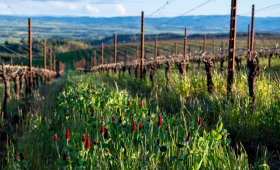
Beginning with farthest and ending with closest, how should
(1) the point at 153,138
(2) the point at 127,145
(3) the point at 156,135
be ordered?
(3) the point at 156,135, (1) the point at 153,138, (2) the point at 127,145

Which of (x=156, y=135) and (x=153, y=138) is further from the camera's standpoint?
(x=156, y=135)

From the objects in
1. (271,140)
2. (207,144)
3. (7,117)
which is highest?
(207,144)

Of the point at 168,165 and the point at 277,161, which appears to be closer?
the point at 168,165

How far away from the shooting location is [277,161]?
4.03 metres

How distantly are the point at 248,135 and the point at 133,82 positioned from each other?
30.4 ft

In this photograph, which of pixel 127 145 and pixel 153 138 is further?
pixel 153 138

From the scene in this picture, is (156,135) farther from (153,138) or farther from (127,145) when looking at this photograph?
(127,145)

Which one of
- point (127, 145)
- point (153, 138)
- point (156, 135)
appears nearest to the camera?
point (127, 145)

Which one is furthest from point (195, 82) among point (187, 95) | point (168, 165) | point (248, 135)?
point (168, 165)

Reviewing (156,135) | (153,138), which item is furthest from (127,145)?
(156,135)

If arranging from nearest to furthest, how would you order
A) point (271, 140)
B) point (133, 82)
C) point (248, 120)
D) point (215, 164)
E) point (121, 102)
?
1. point (215, 164)
2. point (271, 140)
3. point (248, 120)
4. point (121, 102)
5. point (133, 82)

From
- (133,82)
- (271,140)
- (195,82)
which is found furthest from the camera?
(133,82)

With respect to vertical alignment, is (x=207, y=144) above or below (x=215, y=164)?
above

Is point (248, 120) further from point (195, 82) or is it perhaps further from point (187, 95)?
point (195, 82)
